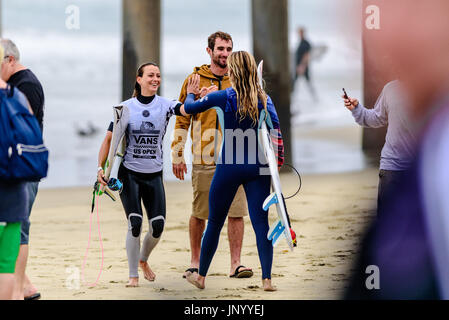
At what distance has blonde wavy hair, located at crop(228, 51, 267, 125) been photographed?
4.36m

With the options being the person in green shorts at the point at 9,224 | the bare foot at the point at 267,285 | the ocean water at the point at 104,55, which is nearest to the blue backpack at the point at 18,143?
the person in green shorts at the point at 9,224

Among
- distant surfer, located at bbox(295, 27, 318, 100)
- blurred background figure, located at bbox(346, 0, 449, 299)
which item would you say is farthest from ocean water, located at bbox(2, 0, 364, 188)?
blurred background figure, located at bbox(346, 0, 449, 299)

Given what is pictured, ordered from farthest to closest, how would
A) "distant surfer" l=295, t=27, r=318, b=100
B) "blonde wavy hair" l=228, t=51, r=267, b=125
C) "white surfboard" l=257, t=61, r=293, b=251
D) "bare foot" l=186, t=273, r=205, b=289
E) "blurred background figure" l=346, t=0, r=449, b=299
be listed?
1. "distant surfer" l=295, t=27, r=318, b=100
2. "bare foot" l=186, t=273, r=205, b=289
3. "blonde wavy hair" l=228, t=51, r=267, b=125
4. "white surfboard" l=257, t=61, r=293, b=251
5. "blurred background figure" l=346, t=0, r=449, b=299

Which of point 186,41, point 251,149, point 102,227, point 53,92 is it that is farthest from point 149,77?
point 186,41

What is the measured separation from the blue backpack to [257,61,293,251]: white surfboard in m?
1.33

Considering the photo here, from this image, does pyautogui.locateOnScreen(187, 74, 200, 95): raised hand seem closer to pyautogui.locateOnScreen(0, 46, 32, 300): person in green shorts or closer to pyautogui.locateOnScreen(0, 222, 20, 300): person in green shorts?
pyautogui.locateOnScreen(0, 46, 32, 300): person in green shorts

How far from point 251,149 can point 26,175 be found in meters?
1.48

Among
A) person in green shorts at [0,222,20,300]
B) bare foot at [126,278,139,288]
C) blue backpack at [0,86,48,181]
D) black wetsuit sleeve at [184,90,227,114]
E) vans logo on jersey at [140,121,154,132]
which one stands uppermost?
black wetsuit sleeve at [184,90,227,114]

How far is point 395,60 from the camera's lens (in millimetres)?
1430

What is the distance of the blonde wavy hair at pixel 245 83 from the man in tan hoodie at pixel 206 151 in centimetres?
63

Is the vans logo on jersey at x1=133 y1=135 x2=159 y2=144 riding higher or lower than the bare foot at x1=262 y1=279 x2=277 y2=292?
higher

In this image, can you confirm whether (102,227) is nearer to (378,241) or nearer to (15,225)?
(15,225)

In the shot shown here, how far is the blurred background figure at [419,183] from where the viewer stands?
1.37m

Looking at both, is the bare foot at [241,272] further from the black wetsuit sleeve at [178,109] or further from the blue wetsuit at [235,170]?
the black wetsuit sleeve at [178,109]
